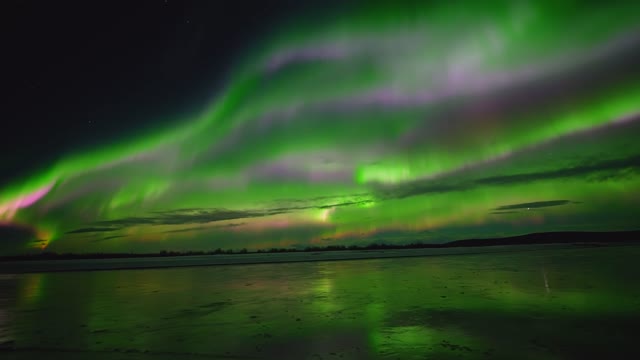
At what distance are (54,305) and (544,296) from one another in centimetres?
2274

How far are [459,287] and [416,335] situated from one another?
1318 centimetres

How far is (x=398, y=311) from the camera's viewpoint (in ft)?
58.0

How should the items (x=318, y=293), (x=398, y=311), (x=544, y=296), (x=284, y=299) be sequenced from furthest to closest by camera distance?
(x=318, y=293), (x=284, y=299), (x=544, y=296), (x=398, y=311)

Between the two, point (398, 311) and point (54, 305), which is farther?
point (54, 305)

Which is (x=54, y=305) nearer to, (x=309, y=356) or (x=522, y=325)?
(x=309, y=356)

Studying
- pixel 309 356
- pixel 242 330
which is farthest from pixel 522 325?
pixel 242 330

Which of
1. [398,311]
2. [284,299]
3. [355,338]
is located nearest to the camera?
[355,338]

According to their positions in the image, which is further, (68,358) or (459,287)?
(459,287)

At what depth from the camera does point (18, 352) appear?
1251cm

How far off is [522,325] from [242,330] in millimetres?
8502

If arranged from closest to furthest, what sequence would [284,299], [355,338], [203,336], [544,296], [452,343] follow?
1. [452,343]
2. [355,338]
3. [203,336]
4. [544,296]
5. [284,299]

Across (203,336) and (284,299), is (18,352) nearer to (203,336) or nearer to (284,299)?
(203,336)

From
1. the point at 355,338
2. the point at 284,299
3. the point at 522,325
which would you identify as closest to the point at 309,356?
the point at 355,338

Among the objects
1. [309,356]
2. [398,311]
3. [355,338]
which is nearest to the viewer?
[309,356]
